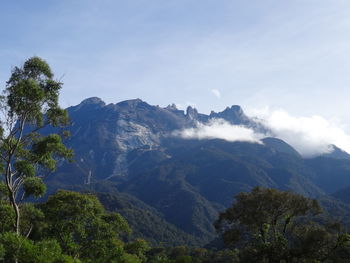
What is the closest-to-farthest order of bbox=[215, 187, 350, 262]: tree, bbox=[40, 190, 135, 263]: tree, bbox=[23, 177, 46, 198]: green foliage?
bbox=[23, 177, 46, 198]: green foliage
bbox=[215, 187, 350, 262]: tree
bbox=[40, 190, 135, 263]: tree

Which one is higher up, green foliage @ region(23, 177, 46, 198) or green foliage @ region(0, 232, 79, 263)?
green foliage @ region(23, 177, 46, 198)

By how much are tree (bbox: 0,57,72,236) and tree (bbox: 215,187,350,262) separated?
732 inches

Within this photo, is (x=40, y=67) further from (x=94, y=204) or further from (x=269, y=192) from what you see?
(x=269, y=192)

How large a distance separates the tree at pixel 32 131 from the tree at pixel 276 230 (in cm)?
1860

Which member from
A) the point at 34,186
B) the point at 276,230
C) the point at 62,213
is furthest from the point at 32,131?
the point at 276,230

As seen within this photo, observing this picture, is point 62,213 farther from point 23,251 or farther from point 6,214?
point 23,251

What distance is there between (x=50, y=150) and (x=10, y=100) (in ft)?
14.1

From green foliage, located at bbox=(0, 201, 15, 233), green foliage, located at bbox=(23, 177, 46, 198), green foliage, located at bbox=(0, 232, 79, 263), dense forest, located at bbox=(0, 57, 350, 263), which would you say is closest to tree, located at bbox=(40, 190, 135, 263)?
dense forest, located at bbox=(0, 57, 350, 263)

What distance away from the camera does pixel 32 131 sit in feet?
81.7

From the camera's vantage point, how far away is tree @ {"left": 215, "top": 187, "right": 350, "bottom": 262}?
30500 millimetres

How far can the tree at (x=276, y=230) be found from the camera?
3050 centimetres

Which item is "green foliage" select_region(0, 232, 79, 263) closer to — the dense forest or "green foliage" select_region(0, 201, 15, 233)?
the dense forest

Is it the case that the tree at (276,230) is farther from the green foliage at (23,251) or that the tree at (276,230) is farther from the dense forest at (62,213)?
the green foliage at (23,251)

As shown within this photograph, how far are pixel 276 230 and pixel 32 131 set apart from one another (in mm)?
26532
